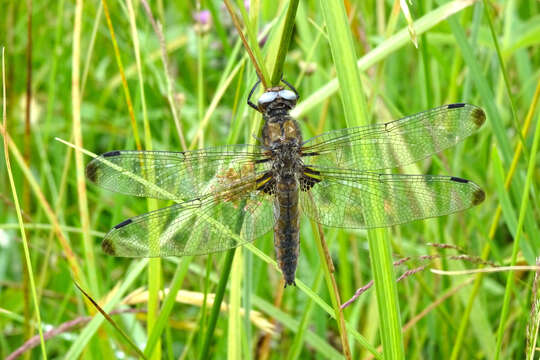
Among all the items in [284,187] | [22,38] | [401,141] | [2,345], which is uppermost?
[22,38]

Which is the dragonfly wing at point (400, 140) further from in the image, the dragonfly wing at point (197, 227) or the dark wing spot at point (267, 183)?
the dragonfly wing at point (197, 227)

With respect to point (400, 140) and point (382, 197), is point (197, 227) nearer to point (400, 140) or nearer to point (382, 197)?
point (382, 197)

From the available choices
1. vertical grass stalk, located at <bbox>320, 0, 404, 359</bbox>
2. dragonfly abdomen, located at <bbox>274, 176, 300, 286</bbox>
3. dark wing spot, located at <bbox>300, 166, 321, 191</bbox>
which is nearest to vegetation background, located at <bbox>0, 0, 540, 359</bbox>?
vertical grass stalk, located at <bbox>320, 0, 404, 359</bbox>

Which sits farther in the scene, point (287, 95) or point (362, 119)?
point (287, 95)

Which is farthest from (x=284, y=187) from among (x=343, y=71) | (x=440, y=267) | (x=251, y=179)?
(x=440, y=267)

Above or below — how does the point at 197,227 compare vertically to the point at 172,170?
below

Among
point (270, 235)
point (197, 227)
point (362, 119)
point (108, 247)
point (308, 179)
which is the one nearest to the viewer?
point (362, 119)

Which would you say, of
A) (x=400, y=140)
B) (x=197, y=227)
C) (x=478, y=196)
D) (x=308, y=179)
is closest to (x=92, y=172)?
(x=197, y=227)

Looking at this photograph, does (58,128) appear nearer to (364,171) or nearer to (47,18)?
(47,18)
